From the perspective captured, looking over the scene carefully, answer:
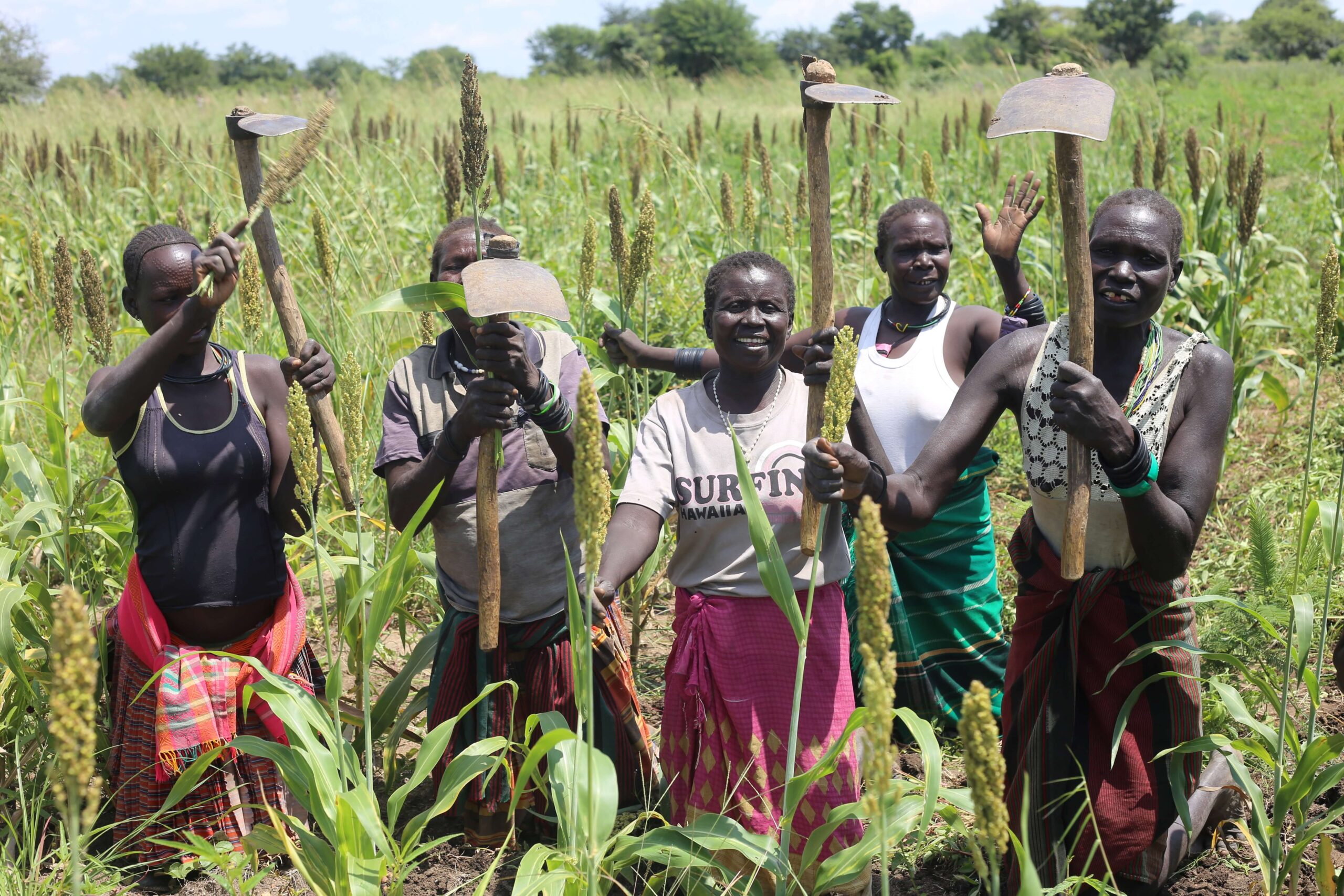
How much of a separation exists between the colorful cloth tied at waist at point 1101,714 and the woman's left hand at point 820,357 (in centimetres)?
71

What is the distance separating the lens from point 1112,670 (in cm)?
222

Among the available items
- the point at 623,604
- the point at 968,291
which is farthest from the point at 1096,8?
the point at 623,604

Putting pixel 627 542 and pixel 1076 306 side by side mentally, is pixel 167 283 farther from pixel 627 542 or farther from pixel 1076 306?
pixel 1076 306

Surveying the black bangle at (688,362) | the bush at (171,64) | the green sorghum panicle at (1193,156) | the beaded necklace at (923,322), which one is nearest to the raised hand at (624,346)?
the black bangle at (688,362)

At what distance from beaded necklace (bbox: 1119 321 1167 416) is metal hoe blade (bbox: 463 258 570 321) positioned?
3.99 feet

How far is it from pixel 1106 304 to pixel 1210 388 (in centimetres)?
30

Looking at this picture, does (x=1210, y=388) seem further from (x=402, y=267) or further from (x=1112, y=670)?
(x=402, y=267)

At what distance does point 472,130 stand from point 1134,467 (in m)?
1.39

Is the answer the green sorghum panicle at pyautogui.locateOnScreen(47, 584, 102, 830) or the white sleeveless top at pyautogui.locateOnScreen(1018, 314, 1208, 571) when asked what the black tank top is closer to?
the green sorghum panicle at pyautogui.locateOnScreen(47, 584, 102, 830)

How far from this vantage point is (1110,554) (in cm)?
235

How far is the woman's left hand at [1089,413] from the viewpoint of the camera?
1.96 metres

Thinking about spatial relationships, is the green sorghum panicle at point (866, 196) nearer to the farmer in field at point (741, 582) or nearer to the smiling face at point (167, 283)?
the farmer in field at point (741, 582)

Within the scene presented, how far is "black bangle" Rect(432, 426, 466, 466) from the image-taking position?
2.30m

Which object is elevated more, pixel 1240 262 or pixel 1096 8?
pixel 1096 8
